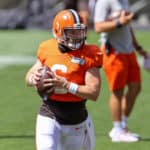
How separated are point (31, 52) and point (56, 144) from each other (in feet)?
37.8

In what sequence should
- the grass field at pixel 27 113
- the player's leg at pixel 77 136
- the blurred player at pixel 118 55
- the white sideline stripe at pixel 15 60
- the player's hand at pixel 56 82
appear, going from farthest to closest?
the white sideline stripe at pixel 15 60, the blurred player at pixel 118 55, the grass field at pixel 27 113, the player's leg at pixel 77 136, the player's hand at pixel 56 82

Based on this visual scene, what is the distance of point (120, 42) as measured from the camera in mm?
8305

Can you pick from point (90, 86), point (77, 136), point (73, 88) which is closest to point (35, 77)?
point (73, 88)

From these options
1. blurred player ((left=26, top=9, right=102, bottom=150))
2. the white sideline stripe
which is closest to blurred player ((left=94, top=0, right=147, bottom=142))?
blurred player ((left=26, top=9, right=102, bottom=150))

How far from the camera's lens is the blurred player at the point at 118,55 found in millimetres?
8227

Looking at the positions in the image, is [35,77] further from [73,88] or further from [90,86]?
[90,86]

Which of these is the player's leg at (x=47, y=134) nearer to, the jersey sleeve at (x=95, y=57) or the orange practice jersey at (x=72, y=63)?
the orange practice jersey at (x=72, y=63)

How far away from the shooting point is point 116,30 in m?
8.35

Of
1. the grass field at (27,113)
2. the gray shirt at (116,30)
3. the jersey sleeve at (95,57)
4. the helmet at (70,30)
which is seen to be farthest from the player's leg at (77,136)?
the gray shirt at (116,30)

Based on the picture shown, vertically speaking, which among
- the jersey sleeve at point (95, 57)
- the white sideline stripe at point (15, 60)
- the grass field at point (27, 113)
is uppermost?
the jersey sleeve at point (95, 57)

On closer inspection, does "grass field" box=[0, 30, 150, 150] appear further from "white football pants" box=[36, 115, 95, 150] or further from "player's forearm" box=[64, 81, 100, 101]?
"player's forearm" box=[64, 81, 100, 101]

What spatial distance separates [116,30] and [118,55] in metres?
0.30

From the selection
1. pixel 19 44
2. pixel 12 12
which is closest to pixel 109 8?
pixel 19 44

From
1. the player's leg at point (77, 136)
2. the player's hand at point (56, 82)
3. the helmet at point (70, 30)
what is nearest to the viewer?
the player's hand at point (56, 82)
